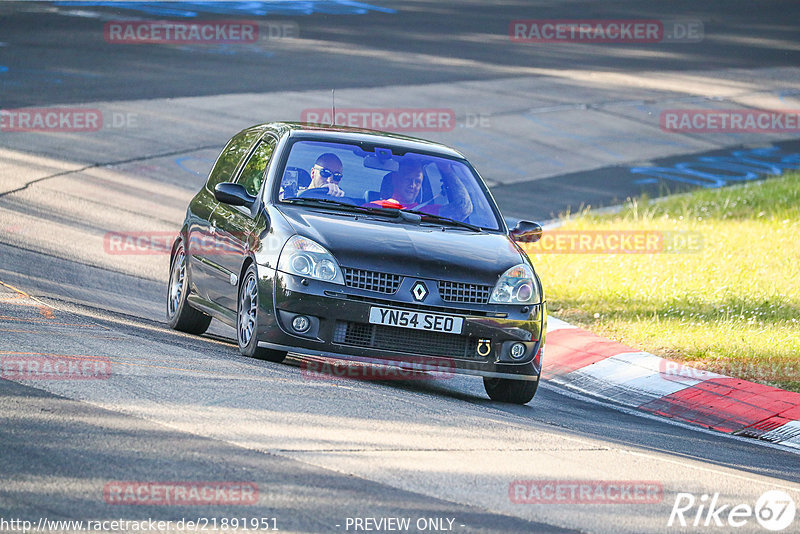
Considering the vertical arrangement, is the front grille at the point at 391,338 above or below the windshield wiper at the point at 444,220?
below

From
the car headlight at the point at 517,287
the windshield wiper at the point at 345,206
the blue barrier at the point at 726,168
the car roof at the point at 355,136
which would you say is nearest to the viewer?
the car headlight at the point at 517,287

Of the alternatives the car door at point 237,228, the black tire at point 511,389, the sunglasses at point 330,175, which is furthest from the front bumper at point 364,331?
the sunglasses at point 330,175

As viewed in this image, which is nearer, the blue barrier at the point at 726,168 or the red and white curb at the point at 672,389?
the red and white curb at the point at 672,389

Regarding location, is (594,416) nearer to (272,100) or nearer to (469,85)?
(272,100)

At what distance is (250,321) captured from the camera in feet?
28.7

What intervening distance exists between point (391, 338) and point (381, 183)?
5.06 feet

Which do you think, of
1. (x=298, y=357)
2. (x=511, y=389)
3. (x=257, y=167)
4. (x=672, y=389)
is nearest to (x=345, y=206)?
(x=257, y=167)

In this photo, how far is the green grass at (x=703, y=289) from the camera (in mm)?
11016

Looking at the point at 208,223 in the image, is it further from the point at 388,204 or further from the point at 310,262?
the point at 310,262

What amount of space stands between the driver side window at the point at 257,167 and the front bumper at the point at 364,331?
1.29 m

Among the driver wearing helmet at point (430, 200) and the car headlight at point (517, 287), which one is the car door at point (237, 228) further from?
the car headlight at point (517, 287)

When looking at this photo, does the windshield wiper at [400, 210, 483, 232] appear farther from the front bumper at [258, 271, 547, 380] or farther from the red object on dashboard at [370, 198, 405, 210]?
the front bumper at [258, 271, 547, 380]

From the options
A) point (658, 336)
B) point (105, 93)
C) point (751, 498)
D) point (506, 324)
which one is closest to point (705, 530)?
point (751, 498)

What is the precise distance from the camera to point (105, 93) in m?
22.7
